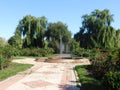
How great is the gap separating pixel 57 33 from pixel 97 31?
18.6m

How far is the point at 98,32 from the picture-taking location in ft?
144

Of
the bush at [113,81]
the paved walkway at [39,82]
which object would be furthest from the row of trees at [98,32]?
the bush at [113,81]

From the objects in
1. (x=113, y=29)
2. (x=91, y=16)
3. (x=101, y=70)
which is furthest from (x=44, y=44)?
(x=101, y=70)

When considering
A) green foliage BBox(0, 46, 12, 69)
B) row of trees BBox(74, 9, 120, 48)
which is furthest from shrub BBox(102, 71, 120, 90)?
row of trees BBox(74, 9, 120, 48)

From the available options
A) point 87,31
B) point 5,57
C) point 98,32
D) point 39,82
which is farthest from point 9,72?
point 87,31

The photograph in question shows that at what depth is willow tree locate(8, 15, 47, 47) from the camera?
150 feet

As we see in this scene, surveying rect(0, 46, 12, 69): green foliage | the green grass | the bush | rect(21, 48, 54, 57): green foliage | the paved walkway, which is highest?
rect(21, 48, 54, 57): green foliage

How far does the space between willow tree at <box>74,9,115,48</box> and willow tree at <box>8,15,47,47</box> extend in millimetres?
8253

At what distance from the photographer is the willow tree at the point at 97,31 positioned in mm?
41000

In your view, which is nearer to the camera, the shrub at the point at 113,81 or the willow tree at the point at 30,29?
the shrub at the point at 113,81

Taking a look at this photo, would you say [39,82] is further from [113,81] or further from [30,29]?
[30,29]

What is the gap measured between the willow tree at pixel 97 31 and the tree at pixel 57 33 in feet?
31.6

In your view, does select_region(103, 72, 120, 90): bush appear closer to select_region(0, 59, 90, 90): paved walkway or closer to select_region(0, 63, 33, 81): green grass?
select_region(0, 59, 90, 90): paved walkway

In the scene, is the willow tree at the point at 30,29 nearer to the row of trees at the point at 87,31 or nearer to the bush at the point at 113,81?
the row of trees at the point at 87,31
